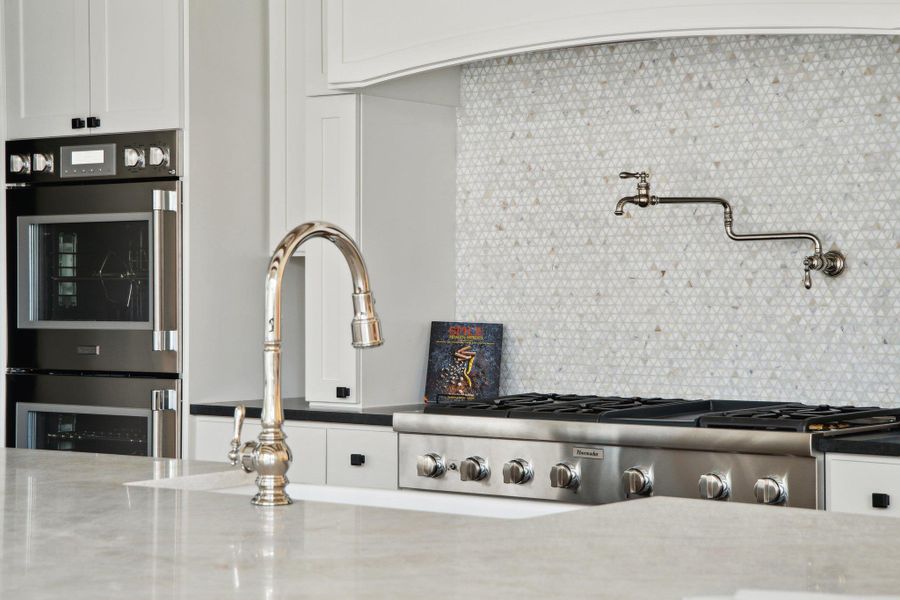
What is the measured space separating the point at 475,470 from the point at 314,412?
66 cm

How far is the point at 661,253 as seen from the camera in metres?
3.95

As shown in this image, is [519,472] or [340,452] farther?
[340,452]

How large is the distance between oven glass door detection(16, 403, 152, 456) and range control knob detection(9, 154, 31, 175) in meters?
0.84

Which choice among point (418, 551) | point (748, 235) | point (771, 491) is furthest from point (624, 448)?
point (418, 551)

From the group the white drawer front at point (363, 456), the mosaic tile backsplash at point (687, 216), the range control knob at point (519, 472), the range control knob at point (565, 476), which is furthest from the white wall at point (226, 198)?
the range control knob at point (565, 476)

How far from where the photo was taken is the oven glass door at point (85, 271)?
4.22m

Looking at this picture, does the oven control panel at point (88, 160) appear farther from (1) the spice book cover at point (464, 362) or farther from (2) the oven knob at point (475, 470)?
(2) the oven knob at point (475, 470)

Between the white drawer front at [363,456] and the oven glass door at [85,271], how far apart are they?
32.8 inches

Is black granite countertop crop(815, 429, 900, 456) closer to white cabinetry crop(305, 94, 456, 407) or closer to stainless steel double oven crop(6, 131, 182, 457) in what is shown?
white cabinetry crop(305, 94, 456, 407)

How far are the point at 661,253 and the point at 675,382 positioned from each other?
1.35 feet

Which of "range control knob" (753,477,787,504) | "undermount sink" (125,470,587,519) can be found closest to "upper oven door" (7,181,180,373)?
"undermount sink" (125,470,587,519)

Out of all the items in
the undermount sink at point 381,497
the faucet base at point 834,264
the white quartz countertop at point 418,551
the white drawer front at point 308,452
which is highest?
the faucet base at point 834,264

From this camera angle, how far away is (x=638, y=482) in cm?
319

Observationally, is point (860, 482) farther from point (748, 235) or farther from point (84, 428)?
point (84, 428)
